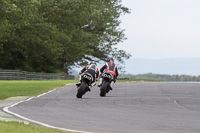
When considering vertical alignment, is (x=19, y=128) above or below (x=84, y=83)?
below

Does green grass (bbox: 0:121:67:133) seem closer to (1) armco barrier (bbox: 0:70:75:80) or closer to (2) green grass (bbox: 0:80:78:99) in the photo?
(2) green grass (bbox: 0:80:78:99)

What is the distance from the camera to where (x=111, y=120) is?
13078mm

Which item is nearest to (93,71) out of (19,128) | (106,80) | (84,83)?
(84,83)

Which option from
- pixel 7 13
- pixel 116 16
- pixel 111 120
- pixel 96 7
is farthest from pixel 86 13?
pixel 111 120

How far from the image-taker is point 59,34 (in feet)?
179

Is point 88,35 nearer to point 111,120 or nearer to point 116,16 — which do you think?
point 116,16

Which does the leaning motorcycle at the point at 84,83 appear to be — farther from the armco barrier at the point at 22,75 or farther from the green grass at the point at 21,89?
the armco barrier at the point at 22,75

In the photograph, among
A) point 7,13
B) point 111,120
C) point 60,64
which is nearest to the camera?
point 111,120

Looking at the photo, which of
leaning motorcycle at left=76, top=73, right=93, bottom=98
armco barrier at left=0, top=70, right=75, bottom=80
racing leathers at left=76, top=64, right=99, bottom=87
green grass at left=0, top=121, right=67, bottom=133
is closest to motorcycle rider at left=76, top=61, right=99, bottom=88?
racing leathers at left=76, top=64, right=99, bottom=87

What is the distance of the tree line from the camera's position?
51188 mm

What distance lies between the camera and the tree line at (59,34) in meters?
51.2

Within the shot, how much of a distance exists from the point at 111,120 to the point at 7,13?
24.4 meters

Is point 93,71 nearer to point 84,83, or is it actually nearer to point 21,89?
point 84,83

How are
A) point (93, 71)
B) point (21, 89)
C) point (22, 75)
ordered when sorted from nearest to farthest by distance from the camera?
point (93, 71) → point (21, 89) → point (22, 75)
